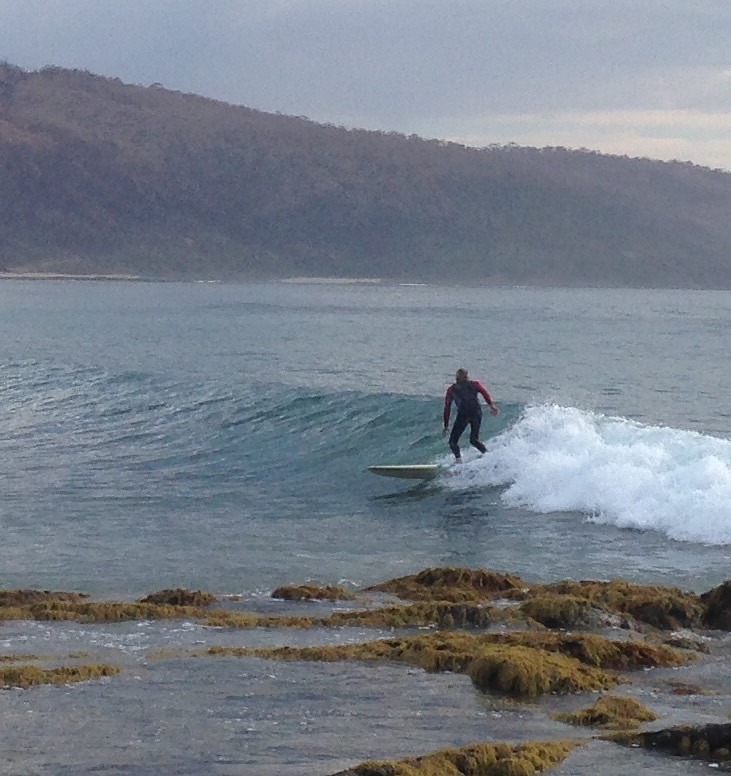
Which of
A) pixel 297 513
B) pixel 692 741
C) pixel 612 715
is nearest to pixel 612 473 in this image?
pixel 297 513

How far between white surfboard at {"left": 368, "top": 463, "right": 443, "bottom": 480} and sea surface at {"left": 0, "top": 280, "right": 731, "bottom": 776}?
0.23 m

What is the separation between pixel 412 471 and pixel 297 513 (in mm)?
3273

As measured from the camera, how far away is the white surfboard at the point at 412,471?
76.0 ft

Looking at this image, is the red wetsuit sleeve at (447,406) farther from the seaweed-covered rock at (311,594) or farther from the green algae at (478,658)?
the green algae at (478,658)

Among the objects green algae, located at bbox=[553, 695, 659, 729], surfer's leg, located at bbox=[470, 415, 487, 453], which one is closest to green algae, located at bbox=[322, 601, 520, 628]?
green algae, located at bbox=[553, 695, 659, 729]

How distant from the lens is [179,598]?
1372 centimetres

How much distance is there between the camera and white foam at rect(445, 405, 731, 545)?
744 inches

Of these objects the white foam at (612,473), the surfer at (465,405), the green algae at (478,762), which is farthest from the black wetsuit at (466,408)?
the green algae at (478,762)

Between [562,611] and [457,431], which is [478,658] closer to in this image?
[562,611]

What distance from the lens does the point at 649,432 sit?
23234mm

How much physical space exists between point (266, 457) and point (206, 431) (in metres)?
3.58

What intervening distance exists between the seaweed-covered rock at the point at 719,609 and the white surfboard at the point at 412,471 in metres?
10.4

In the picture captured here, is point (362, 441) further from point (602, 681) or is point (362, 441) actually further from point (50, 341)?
point (50, 341)

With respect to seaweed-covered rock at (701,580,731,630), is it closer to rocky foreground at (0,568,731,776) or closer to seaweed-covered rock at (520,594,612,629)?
rocky foreground at (0,568,731,776)
